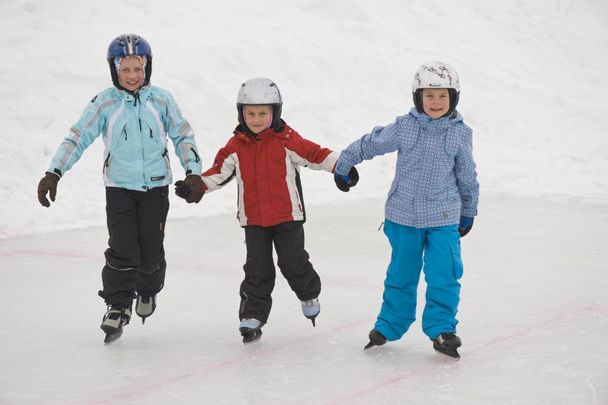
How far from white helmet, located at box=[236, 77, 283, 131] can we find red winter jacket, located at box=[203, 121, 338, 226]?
6 centimetres

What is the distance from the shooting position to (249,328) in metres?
4.86

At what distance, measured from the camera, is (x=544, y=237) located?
26.0 ft

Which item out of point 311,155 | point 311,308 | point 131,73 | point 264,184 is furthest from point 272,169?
point 131,73

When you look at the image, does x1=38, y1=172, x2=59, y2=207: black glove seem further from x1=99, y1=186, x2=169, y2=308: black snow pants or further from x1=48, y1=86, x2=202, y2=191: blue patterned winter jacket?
x1=99, y1=186, x2=169, y2=308: black snow pants

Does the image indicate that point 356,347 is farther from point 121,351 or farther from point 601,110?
point 601,110

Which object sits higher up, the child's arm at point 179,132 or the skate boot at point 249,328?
the child's arm at point 179,132

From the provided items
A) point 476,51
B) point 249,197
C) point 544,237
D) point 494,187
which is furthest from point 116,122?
point 476,51

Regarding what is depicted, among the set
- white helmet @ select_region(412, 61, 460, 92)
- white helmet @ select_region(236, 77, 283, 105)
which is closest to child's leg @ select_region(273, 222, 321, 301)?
white helmet @ select_region(236, 77, 283, 105)

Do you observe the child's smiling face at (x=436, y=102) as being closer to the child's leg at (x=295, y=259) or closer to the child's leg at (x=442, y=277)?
the child's leg at (x=442, y=277)

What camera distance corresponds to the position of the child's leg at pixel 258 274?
4891mm

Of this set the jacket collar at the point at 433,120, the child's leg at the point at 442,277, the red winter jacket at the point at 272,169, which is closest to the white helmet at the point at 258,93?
the red winter jacket at the point at 272,169

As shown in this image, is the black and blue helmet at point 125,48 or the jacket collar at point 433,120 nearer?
the jacket collar at point 433,120

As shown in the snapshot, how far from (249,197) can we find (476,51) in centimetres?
1301

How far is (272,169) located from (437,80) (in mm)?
902
